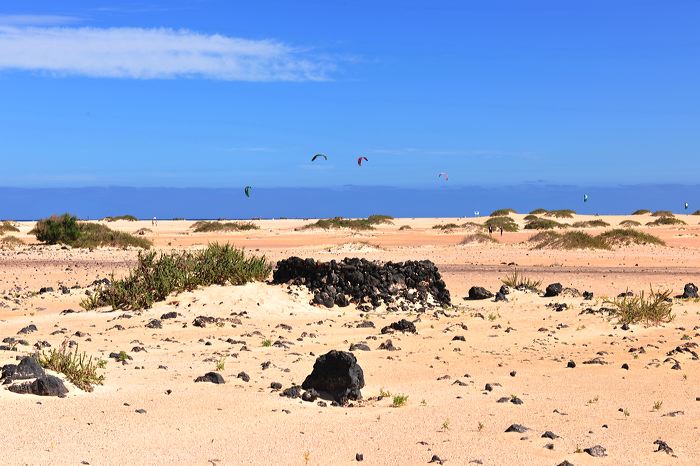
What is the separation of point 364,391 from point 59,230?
34.9m

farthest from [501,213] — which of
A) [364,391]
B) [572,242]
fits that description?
[364,391]

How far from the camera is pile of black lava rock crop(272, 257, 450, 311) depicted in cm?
1817

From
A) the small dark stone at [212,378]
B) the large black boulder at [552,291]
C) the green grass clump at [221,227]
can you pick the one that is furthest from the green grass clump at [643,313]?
the green grass clump at [221,227]

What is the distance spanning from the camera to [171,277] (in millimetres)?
17891

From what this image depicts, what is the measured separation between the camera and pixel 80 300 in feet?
64.2

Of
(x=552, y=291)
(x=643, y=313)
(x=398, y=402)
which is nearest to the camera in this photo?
(x=398, y=402)

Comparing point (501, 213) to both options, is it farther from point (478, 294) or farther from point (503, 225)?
point (478, 294)

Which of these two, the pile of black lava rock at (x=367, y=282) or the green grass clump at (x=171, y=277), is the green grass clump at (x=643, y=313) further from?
the green grass clump at (x=171, y=277)

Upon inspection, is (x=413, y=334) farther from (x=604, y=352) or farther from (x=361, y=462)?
(x=361, y=462)

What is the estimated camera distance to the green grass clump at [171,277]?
1731 centimetres

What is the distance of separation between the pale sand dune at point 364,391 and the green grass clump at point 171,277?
340 mm

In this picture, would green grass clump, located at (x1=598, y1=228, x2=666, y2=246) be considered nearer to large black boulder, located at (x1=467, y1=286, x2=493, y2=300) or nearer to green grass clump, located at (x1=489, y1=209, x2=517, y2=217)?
large black boulder, located at (x1=467, y1=286, x2=493, y2=300)

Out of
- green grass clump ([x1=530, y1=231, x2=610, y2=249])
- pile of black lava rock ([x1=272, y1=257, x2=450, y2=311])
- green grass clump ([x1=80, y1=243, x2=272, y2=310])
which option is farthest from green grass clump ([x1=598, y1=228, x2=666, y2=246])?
green grass clump ([x1=80, y1=243, x2=272, y2=310])

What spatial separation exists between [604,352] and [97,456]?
27.8 ft
